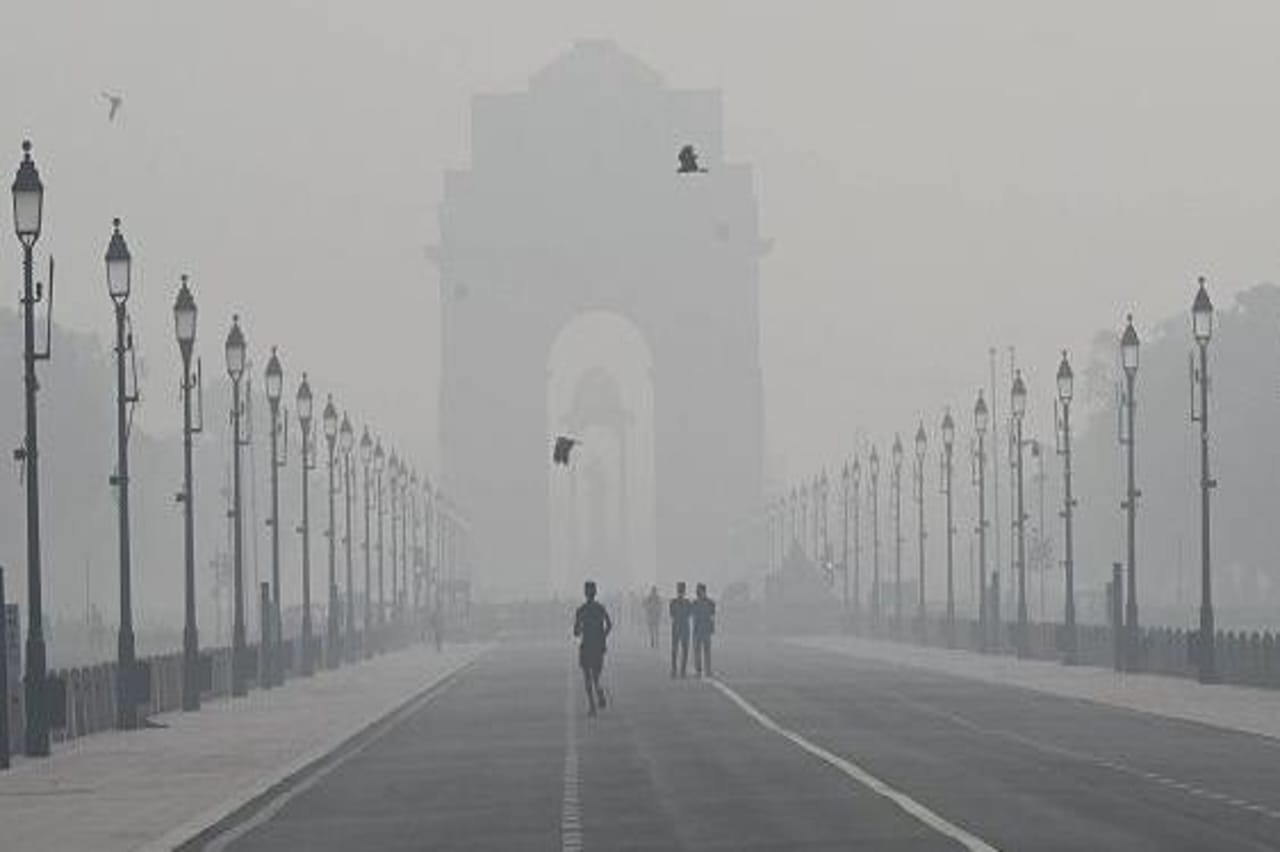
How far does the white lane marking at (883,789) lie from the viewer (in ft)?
89.8

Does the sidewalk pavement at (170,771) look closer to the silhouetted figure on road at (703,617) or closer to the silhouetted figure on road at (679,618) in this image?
the silhouetted figure on road at (679,618)

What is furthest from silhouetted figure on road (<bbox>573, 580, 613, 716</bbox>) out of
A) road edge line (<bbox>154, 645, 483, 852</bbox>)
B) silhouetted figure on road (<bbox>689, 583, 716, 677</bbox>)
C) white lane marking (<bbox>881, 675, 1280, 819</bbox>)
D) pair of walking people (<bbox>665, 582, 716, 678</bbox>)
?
silhouetted figure on road (<bbox>689, 583, 716, 677</bbox>)

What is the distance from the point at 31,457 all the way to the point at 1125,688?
1124 inches

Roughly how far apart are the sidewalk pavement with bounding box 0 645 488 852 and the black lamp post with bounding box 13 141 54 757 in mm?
635

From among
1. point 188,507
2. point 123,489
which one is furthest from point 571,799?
point 188,507

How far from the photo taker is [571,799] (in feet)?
112

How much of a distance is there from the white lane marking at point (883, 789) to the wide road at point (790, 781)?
0.06m

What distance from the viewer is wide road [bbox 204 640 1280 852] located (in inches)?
1134

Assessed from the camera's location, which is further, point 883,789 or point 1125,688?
point 1125,688

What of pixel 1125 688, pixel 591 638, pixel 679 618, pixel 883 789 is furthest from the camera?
pixel 679 618

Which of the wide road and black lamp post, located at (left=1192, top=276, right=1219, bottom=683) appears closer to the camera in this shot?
the wide road

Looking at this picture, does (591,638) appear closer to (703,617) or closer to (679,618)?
(679,618)

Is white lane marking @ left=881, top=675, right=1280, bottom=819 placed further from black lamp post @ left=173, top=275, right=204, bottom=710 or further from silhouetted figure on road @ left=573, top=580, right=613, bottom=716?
black lamp post @ left=173, top=275, right=204, bottom=710

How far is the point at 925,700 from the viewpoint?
62.9 m
